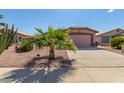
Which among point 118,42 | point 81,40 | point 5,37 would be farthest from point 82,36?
point 5,37

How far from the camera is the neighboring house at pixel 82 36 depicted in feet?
114

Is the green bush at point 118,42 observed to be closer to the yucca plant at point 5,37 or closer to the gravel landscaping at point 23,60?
the gravel landscaping at point 23,60

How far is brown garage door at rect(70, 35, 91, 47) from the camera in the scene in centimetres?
→ 3481

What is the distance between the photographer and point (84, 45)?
35.2 m

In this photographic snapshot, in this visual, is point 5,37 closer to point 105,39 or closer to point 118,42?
point 118,42

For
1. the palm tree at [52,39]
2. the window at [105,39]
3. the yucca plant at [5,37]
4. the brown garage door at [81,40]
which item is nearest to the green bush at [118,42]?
the brown garage door at [81,40]

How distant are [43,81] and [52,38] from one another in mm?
6346

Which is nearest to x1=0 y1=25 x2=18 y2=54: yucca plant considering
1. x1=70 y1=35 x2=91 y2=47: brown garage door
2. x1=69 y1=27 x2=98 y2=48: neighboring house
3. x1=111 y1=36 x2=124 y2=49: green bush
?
x1=111 y1=36 x2=124 y2=49: green bush

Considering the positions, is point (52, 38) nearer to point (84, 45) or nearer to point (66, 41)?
point (66, 41)

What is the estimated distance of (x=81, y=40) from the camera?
35031 millimetres

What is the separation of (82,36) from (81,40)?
0.67 meters

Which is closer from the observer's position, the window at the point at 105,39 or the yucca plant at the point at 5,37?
the yucca plant at the point at 5,37

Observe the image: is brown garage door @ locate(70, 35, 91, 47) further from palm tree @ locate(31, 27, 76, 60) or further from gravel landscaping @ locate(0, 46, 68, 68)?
palm tree @ locate(31, 27, 76, 60)
